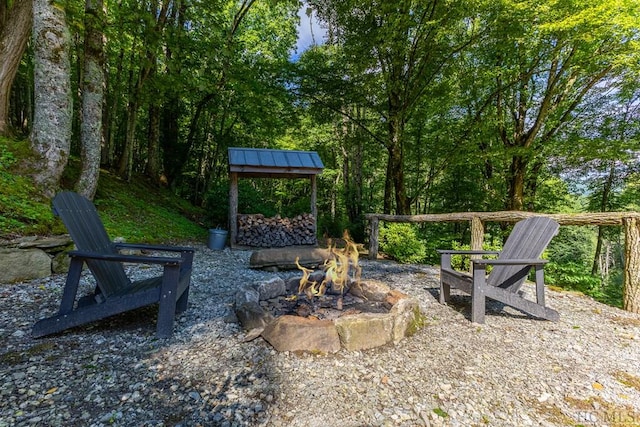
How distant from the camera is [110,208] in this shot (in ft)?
20.8

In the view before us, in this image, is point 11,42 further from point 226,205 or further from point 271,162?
point 226,205

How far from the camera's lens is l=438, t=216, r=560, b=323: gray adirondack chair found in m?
2.68

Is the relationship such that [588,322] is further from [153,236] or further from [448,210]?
[448,210]

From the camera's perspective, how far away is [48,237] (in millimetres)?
3615

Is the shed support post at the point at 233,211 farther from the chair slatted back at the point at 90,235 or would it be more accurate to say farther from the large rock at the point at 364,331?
the large rock at the point at 364,331

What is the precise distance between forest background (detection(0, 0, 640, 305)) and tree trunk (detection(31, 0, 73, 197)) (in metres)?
0.02

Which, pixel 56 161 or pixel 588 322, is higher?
pixel 56 161

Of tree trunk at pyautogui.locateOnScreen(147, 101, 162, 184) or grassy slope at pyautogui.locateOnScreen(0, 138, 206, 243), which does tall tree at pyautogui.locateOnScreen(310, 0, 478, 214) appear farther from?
tree trunk at pyautogui.locateOnScreen(147, 101, 162, 184)

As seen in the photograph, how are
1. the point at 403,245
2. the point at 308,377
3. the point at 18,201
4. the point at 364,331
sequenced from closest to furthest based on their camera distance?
the point at 308,377
the point at 364,331
the point at 18,201
the point at 403,245

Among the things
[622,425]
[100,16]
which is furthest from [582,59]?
[100,16]

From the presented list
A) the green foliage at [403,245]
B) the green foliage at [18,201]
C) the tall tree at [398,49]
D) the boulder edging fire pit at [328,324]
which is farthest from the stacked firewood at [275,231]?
the boulder edging fire pit at [328,324]

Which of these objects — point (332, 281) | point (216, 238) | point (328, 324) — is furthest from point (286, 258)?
point (328, 324)

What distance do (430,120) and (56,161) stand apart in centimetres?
1099

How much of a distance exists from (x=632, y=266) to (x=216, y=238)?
6746mm
